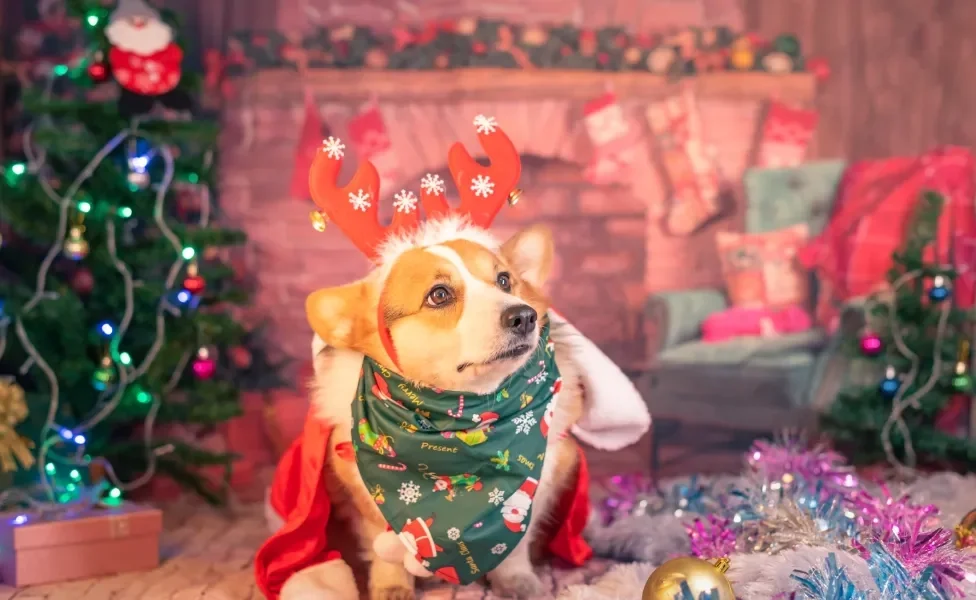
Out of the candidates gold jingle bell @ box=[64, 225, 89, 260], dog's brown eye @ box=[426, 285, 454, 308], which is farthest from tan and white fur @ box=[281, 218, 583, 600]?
gold jingle bell @ box=[64, 225, 89, 260]

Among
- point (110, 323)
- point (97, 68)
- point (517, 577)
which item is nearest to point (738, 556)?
point (517, 577)

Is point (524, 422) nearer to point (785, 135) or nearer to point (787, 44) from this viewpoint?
point (785, 135)

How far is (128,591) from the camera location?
1.79 m

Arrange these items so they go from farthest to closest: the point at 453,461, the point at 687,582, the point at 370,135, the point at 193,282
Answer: the point at 370,135
the point at 193,282
the point at 453,461
the point at 687,582

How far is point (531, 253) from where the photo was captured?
167 cm

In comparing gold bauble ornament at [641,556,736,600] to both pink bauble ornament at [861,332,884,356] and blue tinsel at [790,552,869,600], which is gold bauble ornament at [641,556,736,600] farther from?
pink bauble ornament at [861,332,884,356]

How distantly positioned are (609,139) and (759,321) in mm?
771

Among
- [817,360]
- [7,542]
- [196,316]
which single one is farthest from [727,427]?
[7,542]

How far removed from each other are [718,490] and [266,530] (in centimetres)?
119

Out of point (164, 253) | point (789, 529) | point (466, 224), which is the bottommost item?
point (789, 529)

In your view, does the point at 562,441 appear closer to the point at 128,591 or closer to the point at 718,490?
the point at 718,490

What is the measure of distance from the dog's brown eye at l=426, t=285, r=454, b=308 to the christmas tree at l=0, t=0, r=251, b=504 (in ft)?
3.82

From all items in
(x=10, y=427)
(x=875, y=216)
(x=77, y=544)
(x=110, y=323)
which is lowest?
(x=77, y=544)

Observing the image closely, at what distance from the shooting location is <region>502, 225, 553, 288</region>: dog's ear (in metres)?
1.65
